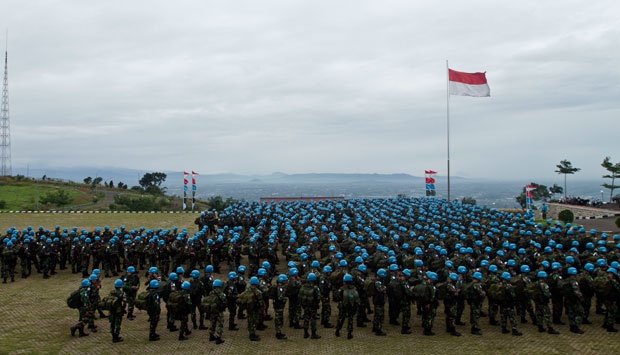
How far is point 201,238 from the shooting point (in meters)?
19.8

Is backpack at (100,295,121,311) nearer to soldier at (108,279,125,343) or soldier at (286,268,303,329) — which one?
soldier at (108,279,125,343)

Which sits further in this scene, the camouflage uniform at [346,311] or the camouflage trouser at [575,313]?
the camouflage trouser at [575,313]

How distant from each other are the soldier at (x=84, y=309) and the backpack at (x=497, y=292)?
10.5 meters

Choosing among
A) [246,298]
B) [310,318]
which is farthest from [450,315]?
[246,298]

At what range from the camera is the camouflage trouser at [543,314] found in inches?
477

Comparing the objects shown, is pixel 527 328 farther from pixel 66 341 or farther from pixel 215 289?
pixel 66 341

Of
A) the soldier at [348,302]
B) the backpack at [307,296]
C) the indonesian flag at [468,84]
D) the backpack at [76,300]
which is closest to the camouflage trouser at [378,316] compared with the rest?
the soldier at [348,302]

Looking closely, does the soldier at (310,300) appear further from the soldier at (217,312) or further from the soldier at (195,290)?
the soldier at (195,290)

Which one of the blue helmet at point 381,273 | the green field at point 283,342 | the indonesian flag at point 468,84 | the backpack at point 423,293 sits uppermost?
the indonesian flag at point 468,84

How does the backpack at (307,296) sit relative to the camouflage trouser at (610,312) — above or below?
above

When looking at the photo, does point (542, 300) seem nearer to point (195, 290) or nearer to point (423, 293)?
point (423, 293)

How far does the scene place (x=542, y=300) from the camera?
1201 cm

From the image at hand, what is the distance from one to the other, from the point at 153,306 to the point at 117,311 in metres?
0.86

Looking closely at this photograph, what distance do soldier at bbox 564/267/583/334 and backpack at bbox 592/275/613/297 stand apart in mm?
437
